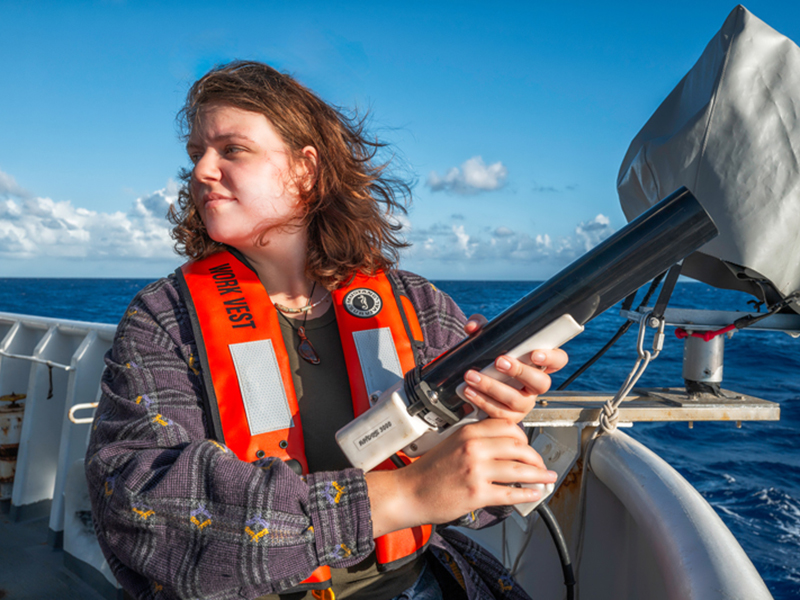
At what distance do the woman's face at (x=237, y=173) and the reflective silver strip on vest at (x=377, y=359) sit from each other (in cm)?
40

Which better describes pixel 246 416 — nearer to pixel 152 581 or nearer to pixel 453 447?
pixel 152 581

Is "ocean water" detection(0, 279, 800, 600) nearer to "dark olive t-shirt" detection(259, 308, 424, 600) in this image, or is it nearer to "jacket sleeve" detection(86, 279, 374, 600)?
"dark olive t-shirt" detection(259, 308, 424, 600)

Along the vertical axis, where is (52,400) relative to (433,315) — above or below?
below

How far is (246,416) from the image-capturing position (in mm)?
1212

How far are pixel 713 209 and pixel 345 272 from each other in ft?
3.32

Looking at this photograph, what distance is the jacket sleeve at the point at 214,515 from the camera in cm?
97

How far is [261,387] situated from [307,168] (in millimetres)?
636

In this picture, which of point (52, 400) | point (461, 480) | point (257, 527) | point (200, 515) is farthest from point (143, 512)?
point (52, 400)

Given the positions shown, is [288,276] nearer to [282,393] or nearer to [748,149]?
[282,393]

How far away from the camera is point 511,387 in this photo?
1.06m

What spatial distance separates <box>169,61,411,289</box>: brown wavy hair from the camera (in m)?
1.39

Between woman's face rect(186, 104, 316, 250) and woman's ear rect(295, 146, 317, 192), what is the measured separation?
0.06m

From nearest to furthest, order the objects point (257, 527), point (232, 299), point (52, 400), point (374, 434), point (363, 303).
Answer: point (257, 527) < point (374, 434) < point (232, 299) < point (363, 303) < point (52, 400)

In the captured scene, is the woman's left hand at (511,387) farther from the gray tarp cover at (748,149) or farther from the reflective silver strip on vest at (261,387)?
the gray tarp cover at (748,149)
